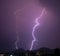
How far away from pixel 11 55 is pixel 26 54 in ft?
4.61

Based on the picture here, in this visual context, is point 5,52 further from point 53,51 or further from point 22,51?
point 53,51

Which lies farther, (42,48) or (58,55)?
(42,48)

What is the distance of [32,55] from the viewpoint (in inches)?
792

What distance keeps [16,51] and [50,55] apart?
323 centimetres

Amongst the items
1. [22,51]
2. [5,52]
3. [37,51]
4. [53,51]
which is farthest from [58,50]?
[5,52]

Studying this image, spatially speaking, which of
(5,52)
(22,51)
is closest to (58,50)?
(22,51)

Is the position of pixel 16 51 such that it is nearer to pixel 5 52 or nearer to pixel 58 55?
pixel 5 52

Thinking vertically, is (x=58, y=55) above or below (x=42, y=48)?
below

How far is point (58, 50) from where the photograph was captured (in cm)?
2033

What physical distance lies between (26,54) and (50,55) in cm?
224

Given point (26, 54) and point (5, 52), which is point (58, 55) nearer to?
point (26, 54)

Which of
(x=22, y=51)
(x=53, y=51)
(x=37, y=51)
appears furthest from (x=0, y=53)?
(x=53, y=51)

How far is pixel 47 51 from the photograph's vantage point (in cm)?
2044

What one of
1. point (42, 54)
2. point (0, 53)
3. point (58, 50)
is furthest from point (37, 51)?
point (0, 53)
